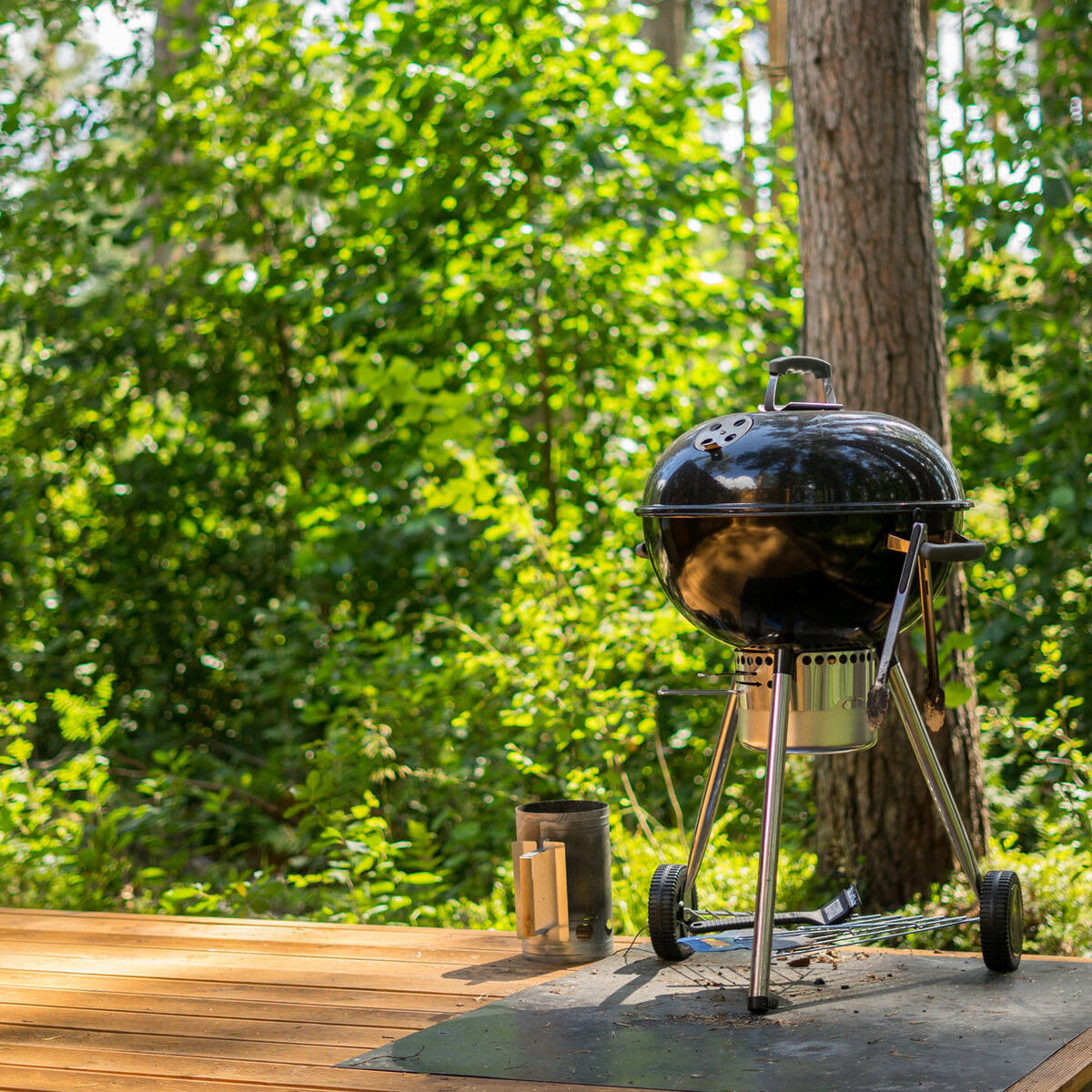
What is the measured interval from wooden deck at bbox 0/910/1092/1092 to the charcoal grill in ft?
1.78

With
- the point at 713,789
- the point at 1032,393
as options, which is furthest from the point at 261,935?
the point at 1032,393

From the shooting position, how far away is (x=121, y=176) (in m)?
5.81

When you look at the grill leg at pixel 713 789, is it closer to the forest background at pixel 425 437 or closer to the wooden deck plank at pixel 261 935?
the wooden deck plank at pixel 261 935

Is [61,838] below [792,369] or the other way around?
below

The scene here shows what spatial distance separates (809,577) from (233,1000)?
153cm

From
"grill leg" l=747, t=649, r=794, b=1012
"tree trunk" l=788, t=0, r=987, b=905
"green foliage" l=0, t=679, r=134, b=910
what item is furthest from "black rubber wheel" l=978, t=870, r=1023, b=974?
"green foliage" l=0, t=679, r=134, b=910

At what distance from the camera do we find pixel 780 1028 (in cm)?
228

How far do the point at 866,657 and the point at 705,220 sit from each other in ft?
10.7

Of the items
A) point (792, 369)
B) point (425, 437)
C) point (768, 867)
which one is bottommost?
point (768, 867)

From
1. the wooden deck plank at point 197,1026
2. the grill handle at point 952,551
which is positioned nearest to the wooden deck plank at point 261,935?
the wooden deck plank at point 197,1026

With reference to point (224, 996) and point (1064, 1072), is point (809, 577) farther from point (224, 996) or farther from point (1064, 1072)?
point (224, 996)

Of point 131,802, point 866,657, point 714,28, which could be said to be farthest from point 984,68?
point 131,802

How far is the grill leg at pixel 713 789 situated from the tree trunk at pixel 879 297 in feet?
3.77

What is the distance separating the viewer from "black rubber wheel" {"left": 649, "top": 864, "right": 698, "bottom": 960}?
2717 millimetres
